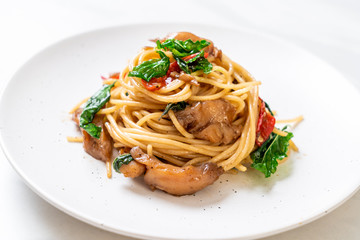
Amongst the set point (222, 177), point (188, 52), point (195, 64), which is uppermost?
point (188, 52)

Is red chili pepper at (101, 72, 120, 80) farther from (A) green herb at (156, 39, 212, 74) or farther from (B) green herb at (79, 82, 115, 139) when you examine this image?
(A) green herb at (156, 39, 212, 74)

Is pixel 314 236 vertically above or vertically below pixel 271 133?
below

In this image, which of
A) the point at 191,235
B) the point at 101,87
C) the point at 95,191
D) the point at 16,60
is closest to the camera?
the point at 191,235

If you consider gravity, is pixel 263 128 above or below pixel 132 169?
below

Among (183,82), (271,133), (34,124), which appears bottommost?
(271,133)

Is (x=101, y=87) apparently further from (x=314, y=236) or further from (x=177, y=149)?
(x=314, y=236)

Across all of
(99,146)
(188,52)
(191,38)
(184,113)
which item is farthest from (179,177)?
(191,38)

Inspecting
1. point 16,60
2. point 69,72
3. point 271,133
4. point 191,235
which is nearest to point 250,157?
point 271,133

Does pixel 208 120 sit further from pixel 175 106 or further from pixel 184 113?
pixel 175 106
